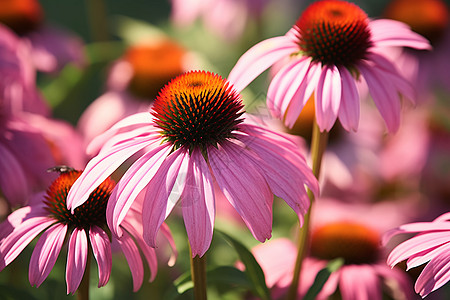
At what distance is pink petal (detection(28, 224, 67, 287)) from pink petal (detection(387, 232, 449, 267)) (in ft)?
1.00

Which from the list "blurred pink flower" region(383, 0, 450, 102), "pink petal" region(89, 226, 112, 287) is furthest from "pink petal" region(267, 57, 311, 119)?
"blurred pink flower" region(383, 0, 450, 102)

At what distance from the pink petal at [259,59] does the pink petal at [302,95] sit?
4 cm

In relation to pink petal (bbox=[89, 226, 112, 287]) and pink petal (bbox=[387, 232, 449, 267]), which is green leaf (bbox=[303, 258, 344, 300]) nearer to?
pink petal (bbox=[387, 232, 449, 267])

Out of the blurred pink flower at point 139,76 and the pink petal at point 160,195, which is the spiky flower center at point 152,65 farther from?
the pink petal at point 160,195

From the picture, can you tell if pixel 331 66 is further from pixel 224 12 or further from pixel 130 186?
pixel 224 12

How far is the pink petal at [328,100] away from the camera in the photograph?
21.9 inches

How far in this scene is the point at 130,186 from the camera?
1.64ft

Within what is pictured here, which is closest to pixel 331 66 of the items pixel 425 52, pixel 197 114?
pixel 197 114

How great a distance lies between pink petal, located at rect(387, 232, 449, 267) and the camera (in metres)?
0.53

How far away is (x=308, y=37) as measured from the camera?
2.07 ft

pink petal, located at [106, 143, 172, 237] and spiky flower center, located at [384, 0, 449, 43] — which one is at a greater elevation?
pink petal, located at [106, 143, 172, 237]

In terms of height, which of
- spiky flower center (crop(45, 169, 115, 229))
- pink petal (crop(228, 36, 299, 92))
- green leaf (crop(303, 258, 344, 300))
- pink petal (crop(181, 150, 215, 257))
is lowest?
green leaf (crop(303, 258, 344, 300))

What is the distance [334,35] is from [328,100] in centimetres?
9

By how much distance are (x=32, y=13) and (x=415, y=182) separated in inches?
32.3
